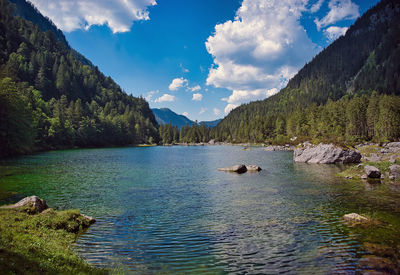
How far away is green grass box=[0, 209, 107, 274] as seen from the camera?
956cm

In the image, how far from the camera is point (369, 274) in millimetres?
11586

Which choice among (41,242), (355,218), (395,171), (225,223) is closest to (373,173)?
(395,171)

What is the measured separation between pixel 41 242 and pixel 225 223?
1281 centimetres

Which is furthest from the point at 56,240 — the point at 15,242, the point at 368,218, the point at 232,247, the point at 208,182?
the point at 208,182

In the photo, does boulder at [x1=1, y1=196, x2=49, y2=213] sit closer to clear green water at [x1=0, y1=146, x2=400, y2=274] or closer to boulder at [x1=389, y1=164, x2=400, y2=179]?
clear green water at [x1=0, y1=146, x2=400, y2=274]

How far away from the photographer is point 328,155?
204ft

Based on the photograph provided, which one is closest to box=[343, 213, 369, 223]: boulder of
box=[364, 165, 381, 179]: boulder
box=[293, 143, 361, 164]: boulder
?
box=[364, 165, 381, 179]: boulder

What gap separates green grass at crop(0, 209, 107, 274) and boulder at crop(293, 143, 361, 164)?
60216mm

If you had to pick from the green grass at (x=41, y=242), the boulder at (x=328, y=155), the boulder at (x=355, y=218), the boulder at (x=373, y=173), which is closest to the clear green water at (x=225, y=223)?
the boulder at (x=355, y=218)

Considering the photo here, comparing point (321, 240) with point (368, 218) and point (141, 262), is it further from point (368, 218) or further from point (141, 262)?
point (141, 262)

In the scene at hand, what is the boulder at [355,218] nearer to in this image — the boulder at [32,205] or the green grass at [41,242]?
the green grass at [41,242]

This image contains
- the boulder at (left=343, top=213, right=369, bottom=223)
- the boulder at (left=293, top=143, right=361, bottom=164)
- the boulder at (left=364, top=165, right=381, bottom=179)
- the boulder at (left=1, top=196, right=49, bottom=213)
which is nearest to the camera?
the boulder at (left=1, top=196, right=49, bottom=213)

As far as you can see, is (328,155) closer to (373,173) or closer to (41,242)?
(373,173)

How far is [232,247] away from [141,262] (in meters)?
5.68
